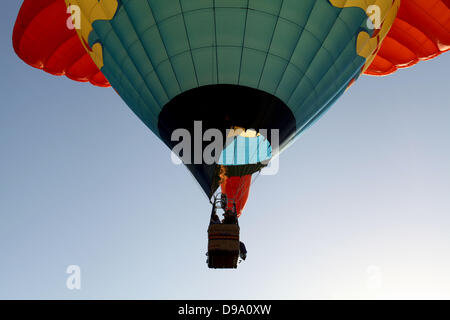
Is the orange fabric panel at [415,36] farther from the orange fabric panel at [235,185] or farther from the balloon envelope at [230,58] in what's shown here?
the orange fabric panel at [235,185]

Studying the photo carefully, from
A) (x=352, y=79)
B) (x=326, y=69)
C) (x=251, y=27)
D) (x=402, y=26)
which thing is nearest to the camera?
(x=251, y=27)

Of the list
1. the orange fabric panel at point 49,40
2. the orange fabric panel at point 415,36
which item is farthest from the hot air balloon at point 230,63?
the orange fabric panel at point 415,36

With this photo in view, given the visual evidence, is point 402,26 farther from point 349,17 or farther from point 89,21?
point 89,21

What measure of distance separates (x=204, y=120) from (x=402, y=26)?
4.57 metres

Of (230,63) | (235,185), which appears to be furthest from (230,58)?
(235,185)

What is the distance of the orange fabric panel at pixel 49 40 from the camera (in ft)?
27.2

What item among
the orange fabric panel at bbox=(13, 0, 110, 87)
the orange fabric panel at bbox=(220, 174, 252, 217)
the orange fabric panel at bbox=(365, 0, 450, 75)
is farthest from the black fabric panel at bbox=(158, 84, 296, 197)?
the orange fabric panel at bbox=(365, 0, 450, 75)

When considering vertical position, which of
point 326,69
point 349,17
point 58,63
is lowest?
point 326,69

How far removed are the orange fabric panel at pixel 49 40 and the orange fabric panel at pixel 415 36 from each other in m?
5.49

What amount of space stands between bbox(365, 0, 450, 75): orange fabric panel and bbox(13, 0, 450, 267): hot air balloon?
4.93 feet

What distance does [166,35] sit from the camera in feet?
20.1

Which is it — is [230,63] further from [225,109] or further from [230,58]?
[225,109]
